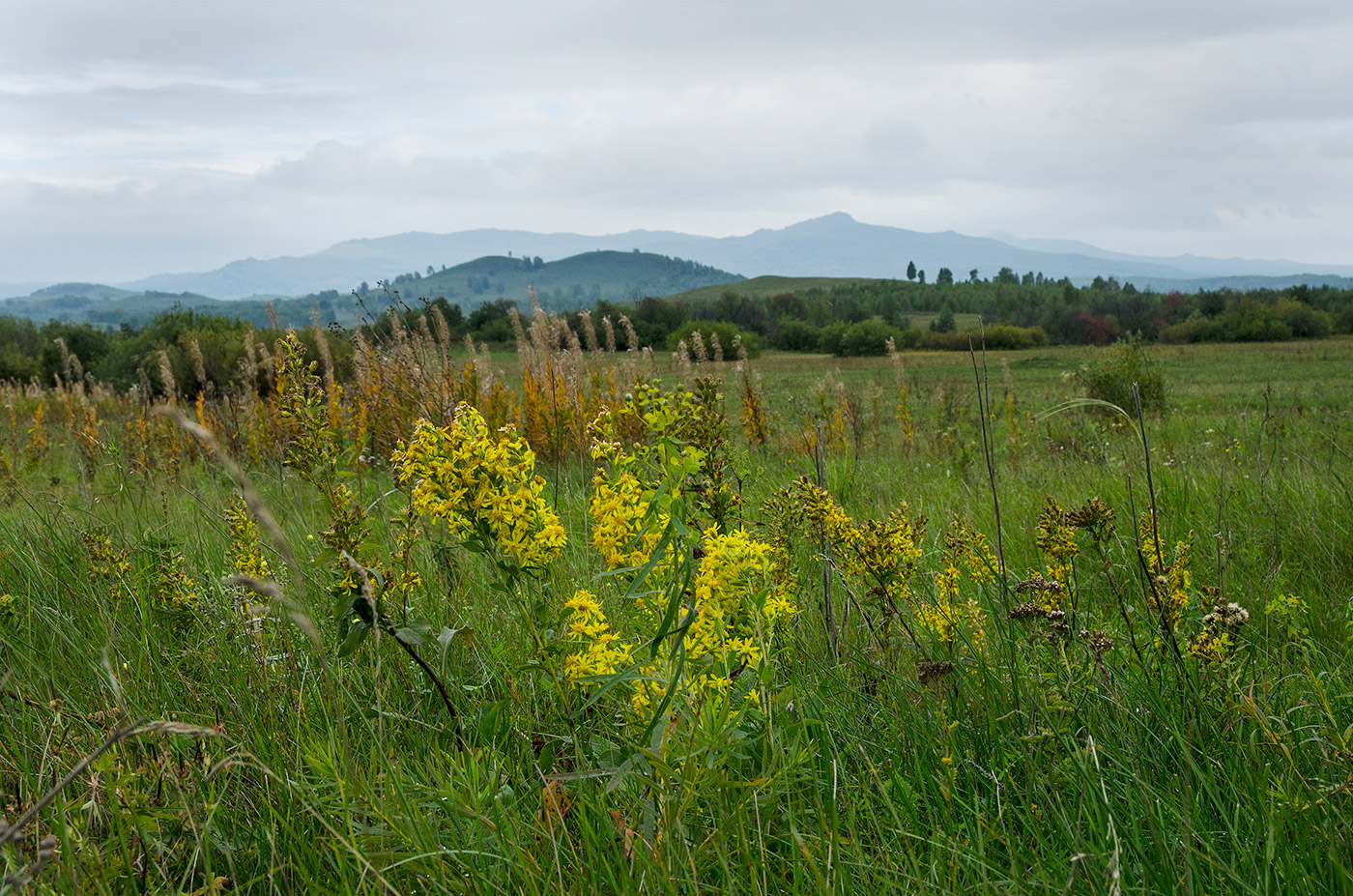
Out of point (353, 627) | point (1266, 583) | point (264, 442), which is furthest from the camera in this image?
point (264, 442)

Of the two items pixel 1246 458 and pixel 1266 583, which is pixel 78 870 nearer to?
pixel 1266 583

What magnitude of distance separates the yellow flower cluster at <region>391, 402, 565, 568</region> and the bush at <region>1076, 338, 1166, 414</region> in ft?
46.6

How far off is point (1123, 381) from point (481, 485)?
15091 mm

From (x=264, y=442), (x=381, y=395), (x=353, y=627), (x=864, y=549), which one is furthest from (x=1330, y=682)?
(x=264, y=442)

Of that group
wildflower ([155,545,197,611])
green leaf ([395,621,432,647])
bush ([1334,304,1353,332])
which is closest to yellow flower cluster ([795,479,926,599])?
green leaf ([395,621,432,647])

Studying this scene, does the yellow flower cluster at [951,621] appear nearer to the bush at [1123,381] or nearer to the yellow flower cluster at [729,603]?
the yellow flower cluster at [729,603]

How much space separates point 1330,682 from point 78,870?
325cm

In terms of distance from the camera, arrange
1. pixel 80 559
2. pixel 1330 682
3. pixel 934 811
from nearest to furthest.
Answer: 1. pixel 934 811
2. pixel 1330 682
3. pixel 80 559

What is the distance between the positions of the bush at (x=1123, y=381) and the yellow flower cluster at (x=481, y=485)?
14.2 m

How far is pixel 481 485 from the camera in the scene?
6.15ft

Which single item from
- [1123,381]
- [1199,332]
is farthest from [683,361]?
[1199,332]

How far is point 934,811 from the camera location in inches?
A: 69.7

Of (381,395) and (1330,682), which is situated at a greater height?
(381,395)

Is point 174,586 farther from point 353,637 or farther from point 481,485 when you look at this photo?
point 481,485
